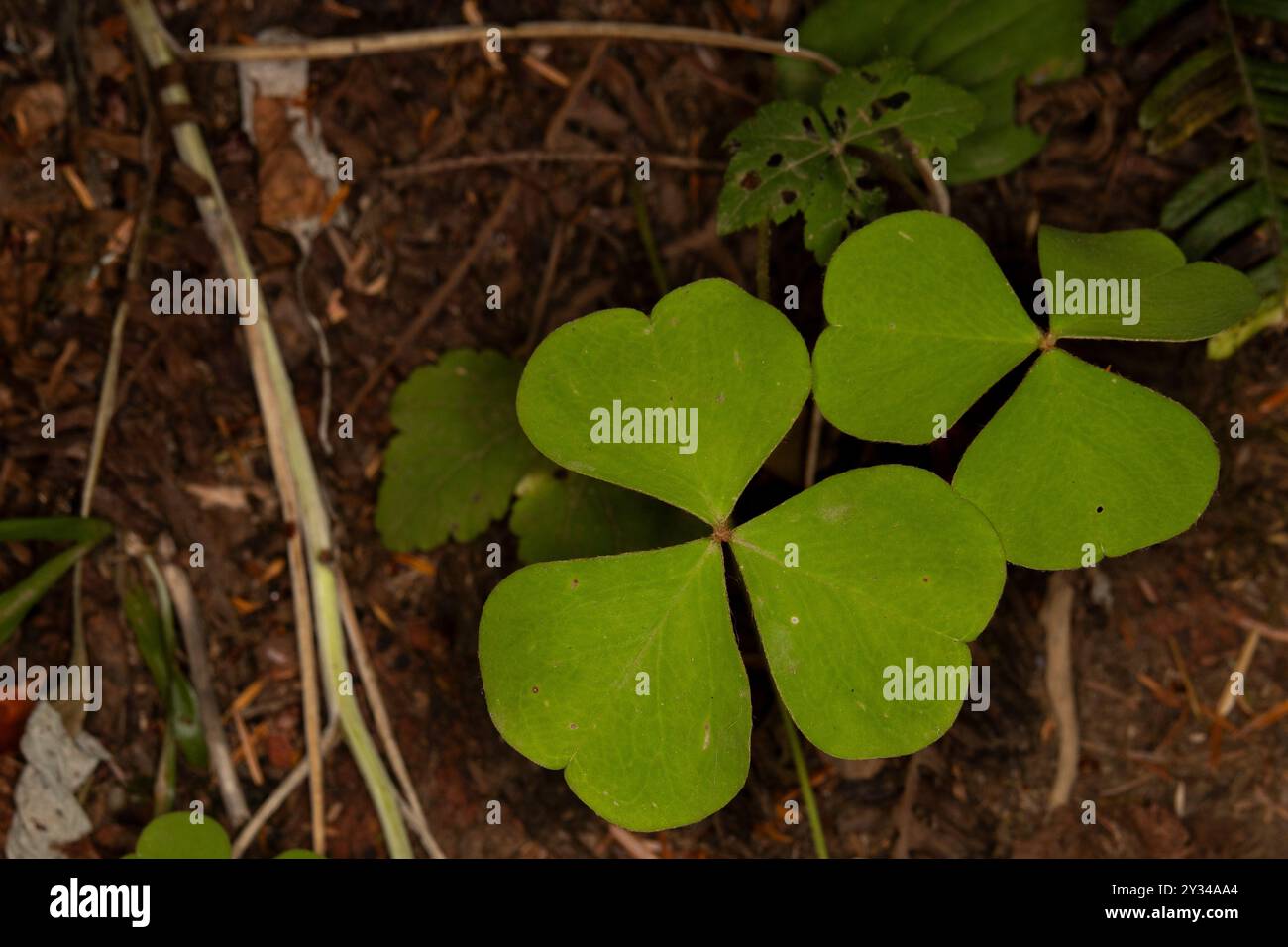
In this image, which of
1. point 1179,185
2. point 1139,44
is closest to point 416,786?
point 1179,185

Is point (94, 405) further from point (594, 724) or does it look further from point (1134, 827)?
point (1134, 827)

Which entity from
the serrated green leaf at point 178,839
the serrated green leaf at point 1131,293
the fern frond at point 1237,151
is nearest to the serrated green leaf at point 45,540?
the serrated green leaf at point 178,839

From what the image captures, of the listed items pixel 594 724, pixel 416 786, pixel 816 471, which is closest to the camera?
pixel 594 724

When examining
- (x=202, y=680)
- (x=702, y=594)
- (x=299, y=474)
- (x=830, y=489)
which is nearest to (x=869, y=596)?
(x=830, y=489)

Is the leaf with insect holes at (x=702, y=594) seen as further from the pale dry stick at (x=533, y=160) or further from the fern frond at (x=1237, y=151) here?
the fern frond at (x=1237, y=151)
